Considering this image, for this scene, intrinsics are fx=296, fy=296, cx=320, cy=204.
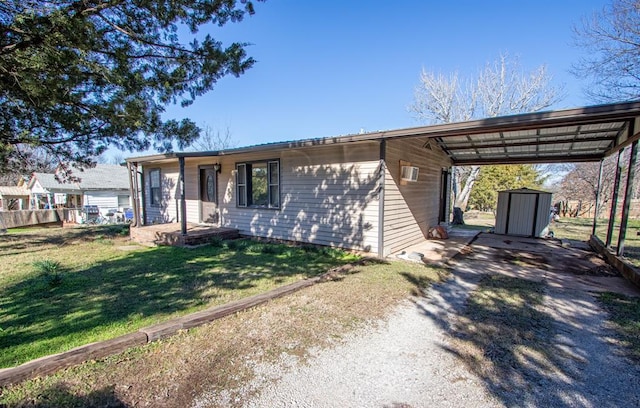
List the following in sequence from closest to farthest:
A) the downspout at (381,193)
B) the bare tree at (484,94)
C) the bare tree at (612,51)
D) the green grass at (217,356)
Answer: the green grass at (217,356)
the downspout at (381,193)
the bare tree at (612,51)
the bare tree at (484,94)

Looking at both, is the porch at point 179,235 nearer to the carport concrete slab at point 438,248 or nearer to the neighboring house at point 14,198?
the carport concrete slab at point 438,248

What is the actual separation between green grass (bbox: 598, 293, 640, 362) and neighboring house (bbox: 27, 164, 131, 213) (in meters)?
25.4

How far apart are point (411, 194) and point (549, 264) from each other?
316 cm

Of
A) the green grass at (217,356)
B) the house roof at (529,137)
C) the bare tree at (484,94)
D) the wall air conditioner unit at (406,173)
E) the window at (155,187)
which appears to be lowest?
the green grass at (217,356)

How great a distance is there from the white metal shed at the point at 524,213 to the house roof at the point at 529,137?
43.2 inches

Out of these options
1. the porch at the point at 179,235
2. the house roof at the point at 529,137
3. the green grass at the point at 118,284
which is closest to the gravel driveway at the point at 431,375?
the green grass at the point at 118,284

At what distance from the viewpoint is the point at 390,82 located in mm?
14648

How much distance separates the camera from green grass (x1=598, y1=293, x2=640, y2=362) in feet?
9.47

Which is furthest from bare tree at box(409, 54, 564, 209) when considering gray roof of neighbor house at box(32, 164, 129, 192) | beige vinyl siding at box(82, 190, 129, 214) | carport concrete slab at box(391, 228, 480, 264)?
beige vinyl siding at box(82, 190, 129, 214)

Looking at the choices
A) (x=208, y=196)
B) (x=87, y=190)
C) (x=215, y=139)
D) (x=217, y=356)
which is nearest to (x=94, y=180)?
(x=87, y=190)

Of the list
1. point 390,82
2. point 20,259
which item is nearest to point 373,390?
point 20,259

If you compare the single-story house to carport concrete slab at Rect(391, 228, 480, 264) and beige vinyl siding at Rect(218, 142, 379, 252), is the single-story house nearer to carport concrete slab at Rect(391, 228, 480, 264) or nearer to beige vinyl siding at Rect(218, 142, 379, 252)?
beige vinyl siding at Rect(218, 142, 379, 252)

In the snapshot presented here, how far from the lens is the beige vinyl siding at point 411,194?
645 cm

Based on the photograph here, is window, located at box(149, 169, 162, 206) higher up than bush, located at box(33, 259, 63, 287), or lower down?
higher up
